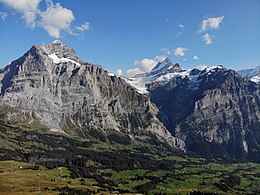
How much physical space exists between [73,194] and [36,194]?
19.8 metres

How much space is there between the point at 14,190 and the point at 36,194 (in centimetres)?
1589

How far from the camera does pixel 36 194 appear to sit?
623ft

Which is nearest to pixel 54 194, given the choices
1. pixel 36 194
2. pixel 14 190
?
pixel 36 194

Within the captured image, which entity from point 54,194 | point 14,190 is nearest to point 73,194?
point 54,194

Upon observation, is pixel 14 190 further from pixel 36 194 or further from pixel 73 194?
pixel 73 194

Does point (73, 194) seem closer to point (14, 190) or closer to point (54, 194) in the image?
point (54, 194)

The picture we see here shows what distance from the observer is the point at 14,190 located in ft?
649

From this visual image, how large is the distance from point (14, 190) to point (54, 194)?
73.1 feet

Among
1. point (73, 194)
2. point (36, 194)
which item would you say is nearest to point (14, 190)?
point (36, 194)

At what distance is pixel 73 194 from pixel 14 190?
103 feet

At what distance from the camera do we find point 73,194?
198875 mm

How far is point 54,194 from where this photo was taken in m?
194

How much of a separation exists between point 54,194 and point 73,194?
10.3 m
